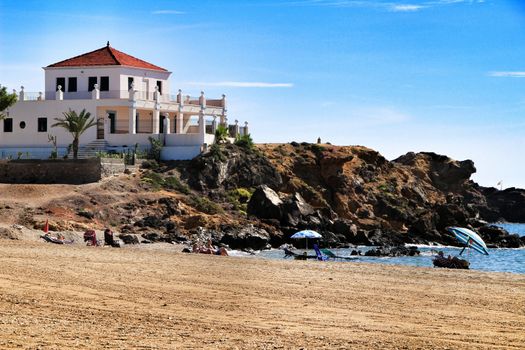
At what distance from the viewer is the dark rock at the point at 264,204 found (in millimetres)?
62125

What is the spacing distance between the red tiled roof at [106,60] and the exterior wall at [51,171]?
12.0m

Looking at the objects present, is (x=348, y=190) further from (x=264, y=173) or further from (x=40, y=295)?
(x=40, y=295)

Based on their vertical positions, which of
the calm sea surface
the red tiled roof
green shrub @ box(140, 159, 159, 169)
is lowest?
the calm sea surface

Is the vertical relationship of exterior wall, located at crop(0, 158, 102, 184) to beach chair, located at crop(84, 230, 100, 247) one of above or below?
above

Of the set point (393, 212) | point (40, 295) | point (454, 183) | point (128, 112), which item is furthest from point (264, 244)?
point (454, 183)

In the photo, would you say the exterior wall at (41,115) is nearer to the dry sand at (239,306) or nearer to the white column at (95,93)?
the white column at (95,93)

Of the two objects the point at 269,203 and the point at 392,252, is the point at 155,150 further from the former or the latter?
the point at 392,252

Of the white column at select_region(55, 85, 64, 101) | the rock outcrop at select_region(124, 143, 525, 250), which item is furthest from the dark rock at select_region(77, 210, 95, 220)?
the white column at select_region(55, 85, 64, 101)

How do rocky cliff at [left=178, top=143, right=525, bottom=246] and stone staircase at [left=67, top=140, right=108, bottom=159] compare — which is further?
stone staircase at [left=67, top=140, right=108, bottom=159]

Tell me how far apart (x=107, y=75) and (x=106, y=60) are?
4.95ft

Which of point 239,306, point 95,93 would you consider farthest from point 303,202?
point 239,306

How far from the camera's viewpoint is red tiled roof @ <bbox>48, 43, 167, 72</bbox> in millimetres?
69875

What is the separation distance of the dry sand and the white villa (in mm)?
37356

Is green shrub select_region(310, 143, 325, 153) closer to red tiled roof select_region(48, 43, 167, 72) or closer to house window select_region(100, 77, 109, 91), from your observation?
red tiled roof select_region(48, 43, 167, 72)
